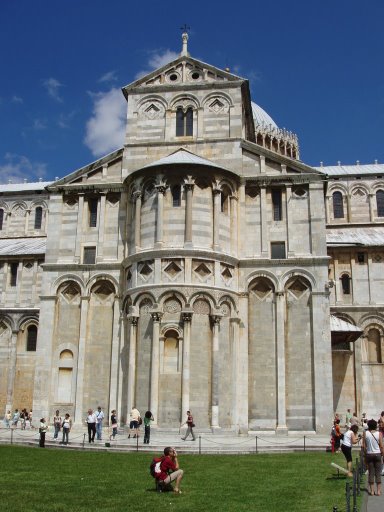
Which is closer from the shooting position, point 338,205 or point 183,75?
point 183,75

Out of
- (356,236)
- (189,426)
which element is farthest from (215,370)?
(356,236)

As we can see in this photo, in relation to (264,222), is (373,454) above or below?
below

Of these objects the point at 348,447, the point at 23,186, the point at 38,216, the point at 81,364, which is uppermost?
the point at 23,186

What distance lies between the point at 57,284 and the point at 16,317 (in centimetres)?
1560

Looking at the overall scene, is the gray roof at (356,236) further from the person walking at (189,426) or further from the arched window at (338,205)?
the person walking at (189,426)

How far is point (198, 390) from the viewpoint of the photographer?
88.1 feet

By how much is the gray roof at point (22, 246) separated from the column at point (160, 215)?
18229 millimetres

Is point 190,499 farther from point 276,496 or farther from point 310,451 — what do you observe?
point 310,451

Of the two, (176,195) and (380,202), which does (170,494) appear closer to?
(176,195)

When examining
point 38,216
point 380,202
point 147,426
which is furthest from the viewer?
point 38,216

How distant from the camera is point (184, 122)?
32.9 metres

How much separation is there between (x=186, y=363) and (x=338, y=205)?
30.5 m

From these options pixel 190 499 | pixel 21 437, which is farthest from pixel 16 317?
pixel 190 499

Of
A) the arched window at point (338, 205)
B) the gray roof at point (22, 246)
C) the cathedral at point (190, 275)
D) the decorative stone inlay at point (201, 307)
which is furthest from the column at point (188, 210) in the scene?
the arched window at point (338, 205)
